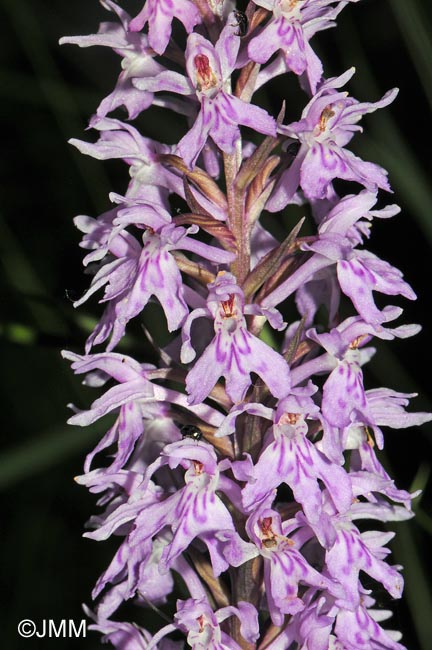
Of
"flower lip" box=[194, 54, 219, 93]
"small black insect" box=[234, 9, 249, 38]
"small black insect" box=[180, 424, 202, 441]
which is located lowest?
"small black insect" box=[180, 424, 202, 441]

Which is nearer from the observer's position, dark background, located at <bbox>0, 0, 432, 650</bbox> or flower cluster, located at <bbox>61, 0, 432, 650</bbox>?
flower cluster, located at <bbox>61, 0, 432, 650</bbox>

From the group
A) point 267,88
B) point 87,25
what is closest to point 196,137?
point 267,88

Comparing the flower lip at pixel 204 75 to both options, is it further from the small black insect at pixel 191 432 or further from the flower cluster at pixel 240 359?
the small black insect at pixel 191 432

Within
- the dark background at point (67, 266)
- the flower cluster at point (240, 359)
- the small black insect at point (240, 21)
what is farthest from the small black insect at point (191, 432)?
the small black insect at point (240, 21)

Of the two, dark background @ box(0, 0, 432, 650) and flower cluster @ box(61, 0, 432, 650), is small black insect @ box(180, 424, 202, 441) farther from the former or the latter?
dark background @ box(0, 0, 432, 650)

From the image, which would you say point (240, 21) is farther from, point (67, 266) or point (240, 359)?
point (67, 266)

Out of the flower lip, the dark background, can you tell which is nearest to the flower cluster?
the flower lip

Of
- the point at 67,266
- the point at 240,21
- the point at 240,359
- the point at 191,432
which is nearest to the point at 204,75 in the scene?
the point at 240,21

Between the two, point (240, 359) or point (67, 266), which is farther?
point (67, 266)
